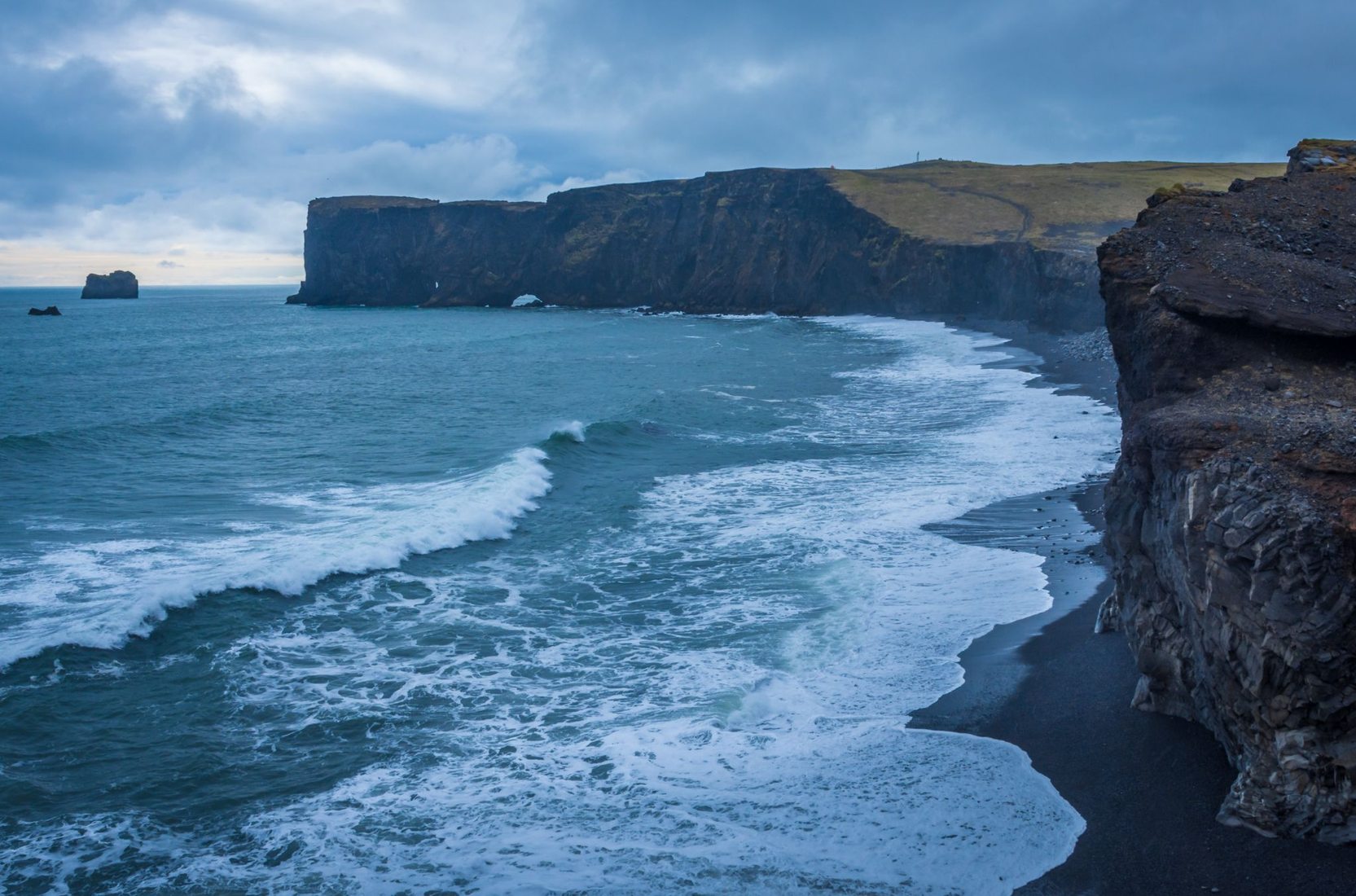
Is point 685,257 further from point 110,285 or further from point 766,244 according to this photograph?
point 110,285

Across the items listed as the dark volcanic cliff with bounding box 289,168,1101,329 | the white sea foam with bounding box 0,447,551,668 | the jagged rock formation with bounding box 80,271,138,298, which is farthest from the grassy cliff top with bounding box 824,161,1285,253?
the jagged rock formation with bounding box 80,271,138,298

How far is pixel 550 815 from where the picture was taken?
8.57 m

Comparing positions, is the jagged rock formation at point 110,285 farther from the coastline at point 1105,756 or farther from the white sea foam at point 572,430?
the coastline at point 1105,756

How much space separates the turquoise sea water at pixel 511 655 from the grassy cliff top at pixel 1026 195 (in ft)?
133

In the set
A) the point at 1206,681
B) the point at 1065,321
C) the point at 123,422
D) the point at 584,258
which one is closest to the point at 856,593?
the point at 1206,681

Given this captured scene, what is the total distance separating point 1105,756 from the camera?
9180mm

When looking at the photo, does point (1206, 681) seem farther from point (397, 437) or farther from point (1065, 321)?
point (1065, 321)

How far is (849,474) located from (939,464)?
2.32 metres

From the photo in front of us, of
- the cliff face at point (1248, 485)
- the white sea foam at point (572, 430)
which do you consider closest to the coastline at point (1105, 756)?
the cliff face at point (1248, 485)

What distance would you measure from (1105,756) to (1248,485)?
3.04 metres

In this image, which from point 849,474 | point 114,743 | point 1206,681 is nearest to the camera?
point 1206,681

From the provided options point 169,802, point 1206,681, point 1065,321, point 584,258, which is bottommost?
point 169,802

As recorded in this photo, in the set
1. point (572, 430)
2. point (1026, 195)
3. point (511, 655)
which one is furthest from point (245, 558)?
point (1026, 195)

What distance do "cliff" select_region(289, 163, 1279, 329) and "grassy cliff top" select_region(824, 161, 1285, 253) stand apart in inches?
10.9
